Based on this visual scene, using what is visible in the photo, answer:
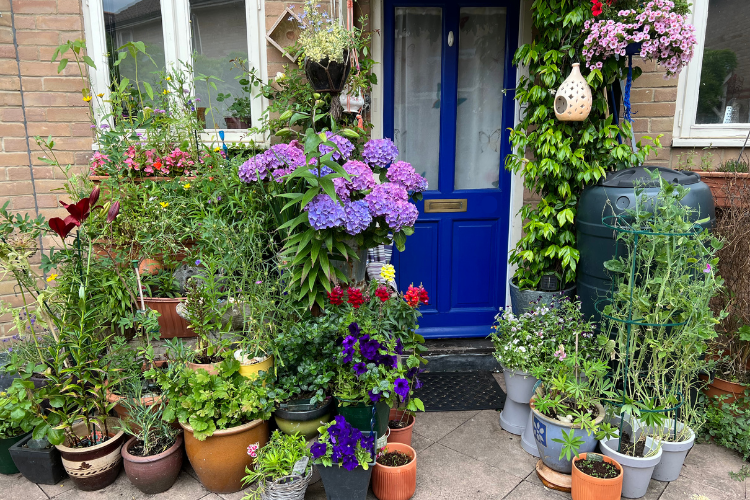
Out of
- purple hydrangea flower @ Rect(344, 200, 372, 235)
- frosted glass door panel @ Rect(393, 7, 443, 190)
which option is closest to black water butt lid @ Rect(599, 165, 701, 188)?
frosted glass door panel @ Rect(393, 7, 443, 190)

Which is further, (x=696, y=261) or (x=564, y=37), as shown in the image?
(x=564, y=37)

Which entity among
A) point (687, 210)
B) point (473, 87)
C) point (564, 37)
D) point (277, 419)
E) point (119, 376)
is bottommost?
point (277, 419)

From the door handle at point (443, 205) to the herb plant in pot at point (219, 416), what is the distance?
6.45 feet

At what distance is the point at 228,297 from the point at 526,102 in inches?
97.9

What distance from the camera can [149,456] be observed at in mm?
2455

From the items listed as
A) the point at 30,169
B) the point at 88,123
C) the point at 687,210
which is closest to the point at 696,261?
the point at 687,210

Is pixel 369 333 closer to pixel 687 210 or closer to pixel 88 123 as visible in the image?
pixel 687 210

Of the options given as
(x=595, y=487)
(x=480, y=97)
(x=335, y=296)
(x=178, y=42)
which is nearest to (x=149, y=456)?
(x=335, y=296)

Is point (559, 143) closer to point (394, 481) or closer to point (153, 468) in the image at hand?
point (394, 481)

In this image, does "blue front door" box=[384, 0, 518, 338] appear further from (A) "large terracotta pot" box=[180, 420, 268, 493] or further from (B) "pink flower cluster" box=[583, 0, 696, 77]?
(A) "large terracotta pot" box=[180, 420, 268, 493]

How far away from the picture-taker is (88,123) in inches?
135

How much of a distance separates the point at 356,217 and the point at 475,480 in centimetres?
151

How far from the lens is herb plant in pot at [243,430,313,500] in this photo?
231cm

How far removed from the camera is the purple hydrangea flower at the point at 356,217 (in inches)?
94.6
